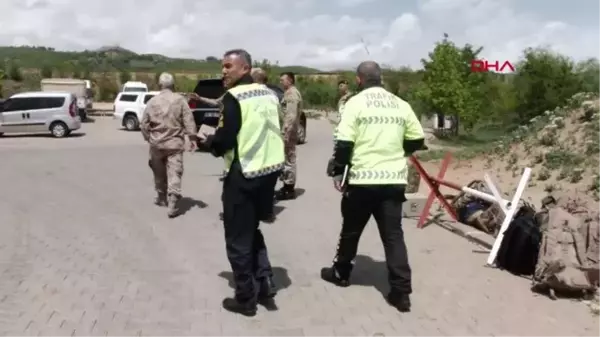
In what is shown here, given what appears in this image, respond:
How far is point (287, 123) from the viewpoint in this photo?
9930 mm

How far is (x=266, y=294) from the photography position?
231 inches

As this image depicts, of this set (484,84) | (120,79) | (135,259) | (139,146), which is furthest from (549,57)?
(120,79)

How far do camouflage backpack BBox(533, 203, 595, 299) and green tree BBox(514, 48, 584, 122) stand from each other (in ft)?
69.7

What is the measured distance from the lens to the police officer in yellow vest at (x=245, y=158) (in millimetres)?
5492

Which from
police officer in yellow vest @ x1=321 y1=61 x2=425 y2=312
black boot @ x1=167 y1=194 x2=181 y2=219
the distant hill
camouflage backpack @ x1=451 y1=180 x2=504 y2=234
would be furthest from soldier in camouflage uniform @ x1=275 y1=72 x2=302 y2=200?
the distant hill

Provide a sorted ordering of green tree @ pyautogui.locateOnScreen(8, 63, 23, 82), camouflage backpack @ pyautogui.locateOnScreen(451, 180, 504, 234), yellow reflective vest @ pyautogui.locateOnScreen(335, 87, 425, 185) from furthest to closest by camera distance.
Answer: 1. green tree @ pyautogui.locateOnScreen(8, 63, 23, 82)
2. camouflage backpack @ pyautogui.locateOnScreen(451, 180, 504, 234)
3. yellow reflective vest @ pyautogui.locateOnScreen(335, 87, 425, 185)

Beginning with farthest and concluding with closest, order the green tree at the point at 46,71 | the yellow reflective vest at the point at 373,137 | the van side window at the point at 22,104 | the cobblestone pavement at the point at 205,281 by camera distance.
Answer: the green tree at the point at 46,71
the van side window at the point at 22,104
the yellow reflective vest at the point at 373,137
the cobblestone pavement at the point at 205,281

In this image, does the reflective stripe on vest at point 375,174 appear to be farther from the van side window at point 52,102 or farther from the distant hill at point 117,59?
the distant hill at point 117,59

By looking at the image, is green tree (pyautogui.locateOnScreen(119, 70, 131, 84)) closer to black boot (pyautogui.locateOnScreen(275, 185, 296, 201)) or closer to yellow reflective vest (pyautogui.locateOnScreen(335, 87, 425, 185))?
black boot (pyautogui.locateOnScreen(275, 185, 296, 201))

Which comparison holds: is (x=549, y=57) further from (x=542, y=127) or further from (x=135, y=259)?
(x=135, y=259)

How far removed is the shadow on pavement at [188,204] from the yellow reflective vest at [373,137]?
470cm

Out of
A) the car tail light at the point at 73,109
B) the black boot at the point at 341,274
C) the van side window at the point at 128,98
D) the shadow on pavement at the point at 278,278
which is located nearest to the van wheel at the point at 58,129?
the car tail light at the point at 73,109

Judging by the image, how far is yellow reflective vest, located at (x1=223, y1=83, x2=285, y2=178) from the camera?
18.0 feet

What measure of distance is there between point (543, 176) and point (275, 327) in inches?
319
